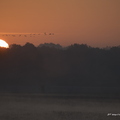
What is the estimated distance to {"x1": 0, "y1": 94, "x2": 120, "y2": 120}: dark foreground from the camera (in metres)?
8.02

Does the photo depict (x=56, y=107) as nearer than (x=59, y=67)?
Yes

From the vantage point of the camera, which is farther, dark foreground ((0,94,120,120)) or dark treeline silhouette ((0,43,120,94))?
dark treeline silhouette ((0,43,120,94))

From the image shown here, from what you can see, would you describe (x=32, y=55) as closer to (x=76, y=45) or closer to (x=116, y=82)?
(x=76, y=45)

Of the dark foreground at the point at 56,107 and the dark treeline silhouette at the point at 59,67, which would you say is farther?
the dark treeline silhouette at the point at 59,67

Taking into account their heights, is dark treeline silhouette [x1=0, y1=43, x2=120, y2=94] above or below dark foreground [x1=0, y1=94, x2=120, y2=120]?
above

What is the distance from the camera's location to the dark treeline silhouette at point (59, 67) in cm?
1617

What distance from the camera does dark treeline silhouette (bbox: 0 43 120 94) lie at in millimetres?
16172

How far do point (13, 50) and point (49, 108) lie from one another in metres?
13.7

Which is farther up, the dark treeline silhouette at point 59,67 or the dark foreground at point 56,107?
the dark treeline silhouette at point 59,67

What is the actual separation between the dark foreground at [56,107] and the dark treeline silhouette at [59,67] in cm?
285

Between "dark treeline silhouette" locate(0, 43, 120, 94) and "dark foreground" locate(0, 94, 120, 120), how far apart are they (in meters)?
2.85

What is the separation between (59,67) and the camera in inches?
775

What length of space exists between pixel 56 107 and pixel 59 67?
1043 centimetres

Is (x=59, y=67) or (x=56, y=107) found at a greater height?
(x=59, y=67)
